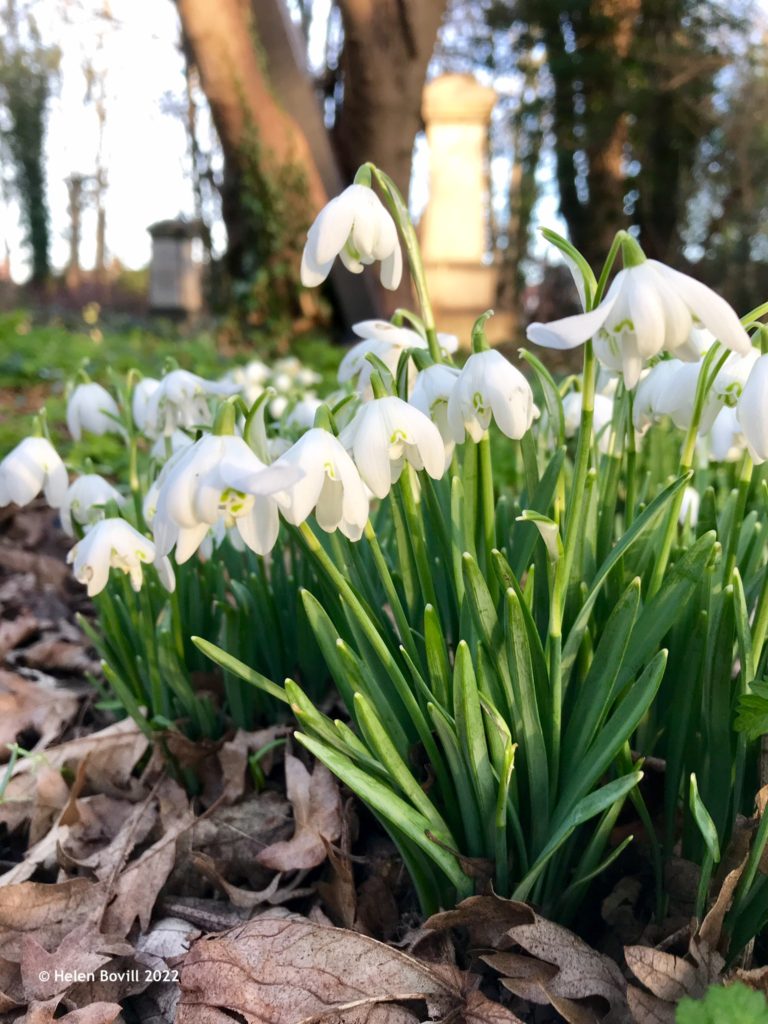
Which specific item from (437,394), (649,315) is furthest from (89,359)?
(649,315)

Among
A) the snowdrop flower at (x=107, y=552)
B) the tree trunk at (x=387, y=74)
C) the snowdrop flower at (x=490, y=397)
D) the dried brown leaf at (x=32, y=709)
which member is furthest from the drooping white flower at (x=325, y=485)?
the tree trunk at (x=387, y=74)

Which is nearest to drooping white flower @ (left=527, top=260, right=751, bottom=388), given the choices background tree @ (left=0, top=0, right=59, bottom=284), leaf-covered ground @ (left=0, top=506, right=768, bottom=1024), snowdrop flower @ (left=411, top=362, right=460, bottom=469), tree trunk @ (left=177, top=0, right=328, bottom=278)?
snowdrop flower @ (left=411, top=362, right=460, bottom=469)

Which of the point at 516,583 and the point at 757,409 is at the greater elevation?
the point at 757,409

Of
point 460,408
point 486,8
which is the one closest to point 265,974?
point 460,408

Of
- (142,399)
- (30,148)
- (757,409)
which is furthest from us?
(30,148)

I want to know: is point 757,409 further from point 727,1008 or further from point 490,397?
point 727,1008

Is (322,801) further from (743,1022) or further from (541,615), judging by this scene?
(743,1022)
